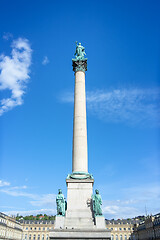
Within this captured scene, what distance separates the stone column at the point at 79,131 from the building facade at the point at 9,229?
8267cm

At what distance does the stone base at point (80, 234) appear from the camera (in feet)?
70.8

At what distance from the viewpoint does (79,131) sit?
29.3 meters

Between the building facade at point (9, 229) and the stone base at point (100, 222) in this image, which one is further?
the building facade at point (9, 229)

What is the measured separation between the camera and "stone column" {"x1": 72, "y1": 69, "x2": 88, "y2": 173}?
27.6 meters

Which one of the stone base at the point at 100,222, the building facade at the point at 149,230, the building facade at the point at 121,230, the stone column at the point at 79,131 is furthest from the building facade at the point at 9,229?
the stone base at the point at 100,222

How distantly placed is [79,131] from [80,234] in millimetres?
12242

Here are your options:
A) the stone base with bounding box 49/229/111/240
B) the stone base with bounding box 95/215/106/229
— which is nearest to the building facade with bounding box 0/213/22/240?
the stone base with bounding box 49/229/111/240

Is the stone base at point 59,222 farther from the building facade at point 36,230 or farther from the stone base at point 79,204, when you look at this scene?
the building facade at point 36,230

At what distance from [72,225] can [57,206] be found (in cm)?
260

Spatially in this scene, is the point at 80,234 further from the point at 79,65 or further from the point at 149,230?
the point at 149,230

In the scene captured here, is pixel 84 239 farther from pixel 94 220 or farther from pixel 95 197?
pixel 95 197

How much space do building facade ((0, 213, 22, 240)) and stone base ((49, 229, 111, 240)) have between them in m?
84.0

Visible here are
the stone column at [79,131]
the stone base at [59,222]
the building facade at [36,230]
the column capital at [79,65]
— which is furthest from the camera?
the building facade at [36,230]

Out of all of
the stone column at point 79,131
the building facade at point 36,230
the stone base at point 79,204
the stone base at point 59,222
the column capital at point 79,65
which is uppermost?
the column capital at point 79,65
